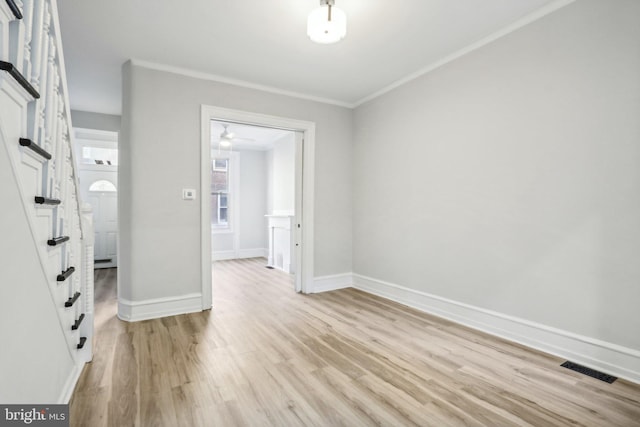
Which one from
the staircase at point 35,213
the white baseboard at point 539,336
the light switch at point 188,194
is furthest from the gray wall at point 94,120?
the white baseboard at point 539,336

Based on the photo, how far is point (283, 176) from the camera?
6.33 meters

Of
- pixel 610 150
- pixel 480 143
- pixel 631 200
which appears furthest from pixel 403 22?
pixel 631 200

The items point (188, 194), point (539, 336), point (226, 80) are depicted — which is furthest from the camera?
point (226, 80)

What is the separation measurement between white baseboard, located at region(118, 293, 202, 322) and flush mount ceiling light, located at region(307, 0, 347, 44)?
2795 millimetres

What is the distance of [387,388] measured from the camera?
1908 mm

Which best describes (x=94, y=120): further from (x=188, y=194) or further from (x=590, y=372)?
(x=590, y=372)

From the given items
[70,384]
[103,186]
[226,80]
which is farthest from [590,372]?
A: [103,186]

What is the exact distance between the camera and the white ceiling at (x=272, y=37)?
7.58ft

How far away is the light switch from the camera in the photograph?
3328mm

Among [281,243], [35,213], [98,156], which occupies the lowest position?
[281,243]

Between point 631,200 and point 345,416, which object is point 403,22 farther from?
point 345,416

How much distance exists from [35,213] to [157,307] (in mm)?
2139

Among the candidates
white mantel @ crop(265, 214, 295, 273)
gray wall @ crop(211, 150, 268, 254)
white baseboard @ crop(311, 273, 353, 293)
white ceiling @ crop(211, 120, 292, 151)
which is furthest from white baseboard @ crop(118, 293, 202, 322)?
gray wall @ crop(211, 150, 268, 254)

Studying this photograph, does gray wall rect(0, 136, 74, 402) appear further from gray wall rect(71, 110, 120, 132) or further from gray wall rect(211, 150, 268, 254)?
gray wall rect(211, 150, 268, 254)
